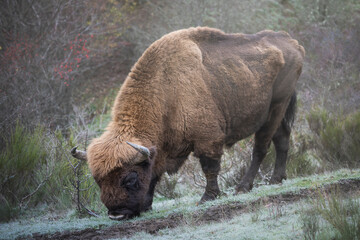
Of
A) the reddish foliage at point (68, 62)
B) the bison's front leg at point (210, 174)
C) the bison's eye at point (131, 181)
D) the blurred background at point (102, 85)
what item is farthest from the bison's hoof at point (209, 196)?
the reddish foliage at point (68, 62)

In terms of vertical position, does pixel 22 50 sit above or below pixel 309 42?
above

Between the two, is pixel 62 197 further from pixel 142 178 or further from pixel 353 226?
pixel 353 226

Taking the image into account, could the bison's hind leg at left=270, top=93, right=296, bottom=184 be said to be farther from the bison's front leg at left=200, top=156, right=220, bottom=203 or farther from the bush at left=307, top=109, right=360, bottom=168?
the bison's front leg at left=200, top=156, right=220, bottom=203

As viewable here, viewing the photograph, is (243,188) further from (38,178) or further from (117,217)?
(38,178)

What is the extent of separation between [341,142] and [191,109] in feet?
12.8

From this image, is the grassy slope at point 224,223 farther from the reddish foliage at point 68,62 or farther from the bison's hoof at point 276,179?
the reddish foliage at point 68,62

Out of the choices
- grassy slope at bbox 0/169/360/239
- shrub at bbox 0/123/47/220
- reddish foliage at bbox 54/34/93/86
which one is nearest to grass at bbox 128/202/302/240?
grassy slope at bbox 0/169/360/239

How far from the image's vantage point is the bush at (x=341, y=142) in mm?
8133

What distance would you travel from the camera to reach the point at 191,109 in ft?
19.7

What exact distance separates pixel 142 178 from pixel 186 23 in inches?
455

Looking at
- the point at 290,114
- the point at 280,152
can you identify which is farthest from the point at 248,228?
the point at 290,114

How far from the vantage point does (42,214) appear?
6910 mm

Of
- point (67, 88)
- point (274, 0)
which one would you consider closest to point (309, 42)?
point (274, 0)

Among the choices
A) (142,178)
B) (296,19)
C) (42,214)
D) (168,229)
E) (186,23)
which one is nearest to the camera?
(168,229)
